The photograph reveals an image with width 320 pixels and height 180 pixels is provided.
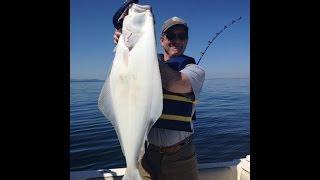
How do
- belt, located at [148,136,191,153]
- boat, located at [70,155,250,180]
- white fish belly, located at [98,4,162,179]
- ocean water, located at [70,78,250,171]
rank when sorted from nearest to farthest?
white fish belly, located at [98,4,162,179] → belt, located at [148,136,191,153] → boat, located at [70,155,250,180] → ocean water, located at [70,78,250,171]

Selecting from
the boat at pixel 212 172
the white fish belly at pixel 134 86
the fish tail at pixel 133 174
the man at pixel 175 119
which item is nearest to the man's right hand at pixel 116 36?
the white fish belly at pixel 134 86

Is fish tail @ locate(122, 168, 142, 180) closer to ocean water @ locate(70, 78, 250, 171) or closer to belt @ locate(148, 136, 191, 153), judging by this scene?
belt @ locate(148, 136, 191, 153)

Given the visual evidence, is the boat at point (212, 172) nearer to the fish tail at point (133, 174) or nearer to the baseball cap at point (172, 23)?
the fish tail at point (133, 174)

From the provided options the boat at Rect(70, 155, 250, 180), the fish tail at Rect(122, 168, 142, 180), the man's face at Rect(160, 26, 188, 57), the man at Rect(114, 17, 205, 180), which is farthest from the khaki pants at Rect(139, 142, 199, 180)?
the boat at Rect(70, 155, 250, 180)

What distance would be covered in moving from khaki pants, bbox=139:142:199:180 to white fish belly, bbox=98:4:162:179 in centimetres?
34

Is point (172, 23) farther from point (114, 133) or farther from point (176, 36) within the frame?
point (114, 133)

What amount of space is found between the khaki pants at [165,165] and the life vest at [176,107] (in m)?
0.19

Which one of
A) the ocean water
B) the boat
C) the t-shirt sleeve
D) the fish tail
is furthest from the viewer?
the ocean water

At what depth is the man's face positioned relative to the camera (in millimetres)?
2254

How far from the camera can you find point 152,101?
1866 millimetres

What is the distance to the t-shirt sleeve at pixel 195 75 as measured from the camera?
2130 millimetres
